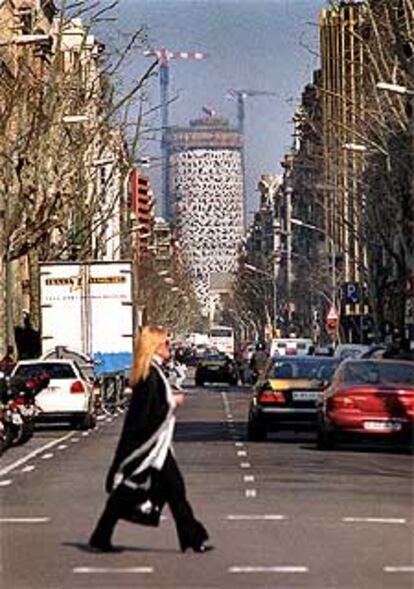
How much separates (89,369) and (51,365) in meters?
6.52

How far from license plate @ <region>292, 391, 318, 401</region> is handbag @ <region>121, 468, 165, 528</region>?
2048cm

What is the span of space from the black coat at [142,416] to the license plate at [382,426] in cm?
1557

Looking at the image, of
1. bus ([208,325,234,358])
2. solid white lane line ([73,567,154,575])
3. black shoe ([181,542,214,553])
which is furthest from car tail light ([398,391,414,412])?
bus ([208,325,234,358])

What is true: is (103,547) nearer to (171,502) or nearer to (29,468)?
(171,502)

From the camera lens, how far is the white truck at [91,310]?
5428 centimetres

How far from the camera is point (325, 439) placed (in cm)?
3331

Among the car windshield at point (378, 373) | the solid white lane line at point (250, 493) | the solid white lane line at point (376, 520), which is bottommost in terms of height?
the solid white lane line at point (250, 493)

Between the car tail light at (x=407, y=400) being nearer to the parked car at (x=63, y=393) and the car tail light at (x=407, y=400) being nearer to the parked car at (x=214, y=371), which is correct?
the parked car at (x=63, y=393)

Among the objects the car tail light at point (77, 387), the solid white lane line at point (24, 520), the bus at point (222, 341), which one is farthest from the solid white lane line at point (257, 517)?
the bus at point (222, 341)

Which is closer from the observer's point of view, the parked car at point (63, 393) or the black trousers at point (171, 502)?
the black trousers at point (171, 502)

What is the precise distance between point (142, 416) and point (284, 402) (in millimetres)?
20536

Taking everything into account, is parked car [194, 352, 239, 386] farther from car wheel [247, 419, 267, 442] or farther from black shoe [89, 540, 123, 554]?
black shoe [89, 540, 123, 554]

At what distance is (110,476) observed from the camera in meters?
17.1

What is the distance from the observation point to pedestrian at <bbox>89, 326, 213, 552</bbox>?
16969mm
